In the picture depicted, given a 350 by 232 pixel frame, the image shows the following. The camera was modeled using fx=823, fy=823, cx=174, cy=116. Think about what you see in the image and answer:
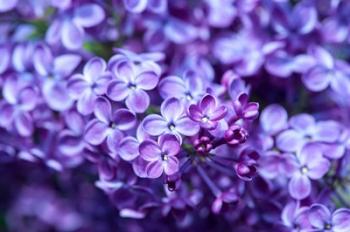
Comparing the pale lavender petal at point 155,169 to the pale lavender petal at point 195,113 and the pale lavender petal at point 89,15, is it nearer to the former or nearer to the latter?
the pale lavender petal at point 195,113

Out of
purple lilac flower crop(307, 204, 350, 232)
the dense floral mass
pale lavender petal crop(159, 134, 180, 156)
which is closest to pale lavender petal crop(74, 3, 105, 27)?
the dense floral mass

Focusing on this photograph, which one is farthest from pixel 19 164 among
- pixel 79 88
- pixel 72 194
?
pixel 79 88

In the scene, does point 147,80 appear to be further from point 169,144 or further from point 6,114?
point 6,114

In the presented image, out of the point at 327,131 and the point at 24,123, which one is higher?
the point at 327,131

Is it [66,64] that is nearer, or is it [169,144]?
[169,144]

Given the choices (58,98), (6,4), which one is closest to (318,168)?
(58,98)

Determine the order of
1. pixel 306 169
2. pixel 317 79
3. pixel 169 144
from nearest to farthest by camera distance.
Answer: pixel 169 144
pixel 306 169
pixel 317 79
